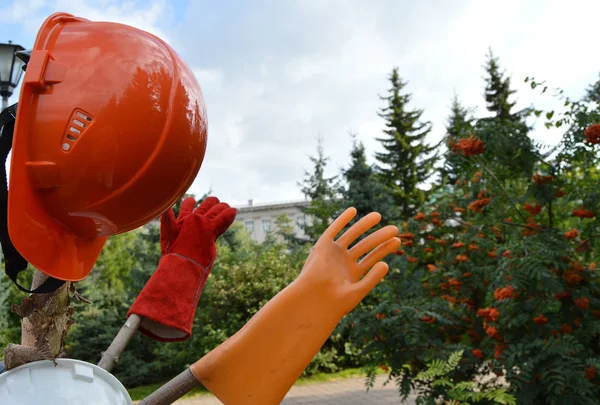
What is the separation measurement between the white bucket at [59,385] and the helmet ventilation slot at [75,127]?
457mm

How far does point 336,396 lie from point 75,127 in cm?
739

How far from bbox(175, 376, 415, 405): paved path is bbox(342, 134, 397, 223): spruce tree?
344 centimetres

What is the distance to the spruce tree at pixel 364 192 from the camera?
10.5m

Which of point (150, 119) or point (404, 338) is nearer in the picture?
point (150, 119)

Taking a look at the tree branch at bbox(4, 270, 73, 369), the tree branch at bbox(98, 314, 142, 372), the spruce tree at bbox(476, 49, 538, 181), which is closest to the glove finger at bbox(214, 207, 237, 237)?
the tree branch at bbox(98, 314, 142, 372)

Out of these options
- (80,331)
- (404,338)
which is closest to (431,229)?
(404,338)

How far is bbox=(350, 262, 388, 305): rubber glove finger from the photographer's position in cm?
117

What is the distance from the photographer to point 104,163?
0.93 meters

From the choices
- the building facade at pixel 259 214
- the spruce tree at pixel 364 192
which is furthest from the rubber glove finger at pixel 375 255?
the building facade at pixel 259 214

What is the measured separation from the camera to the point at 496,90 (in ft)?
80.6

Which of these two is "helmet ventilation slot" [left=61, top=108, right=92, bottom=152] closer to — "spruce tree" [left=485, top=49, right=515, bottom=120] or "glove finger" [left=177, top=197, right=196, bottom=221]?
"glove finger" [left=177, top=197, right=196, bottom=221]

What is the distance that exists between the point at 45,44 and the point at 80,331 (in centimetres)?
874

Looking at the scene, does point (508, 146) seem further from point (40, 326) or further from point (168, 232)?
point (40, 326)

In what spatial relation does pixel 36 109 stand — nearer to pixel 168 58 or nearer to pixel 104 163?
pixel 104 163
